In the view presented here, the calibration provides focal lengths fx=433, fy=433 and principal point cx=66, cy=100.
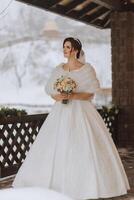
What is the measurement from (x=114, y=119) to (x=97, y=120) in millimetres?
3237

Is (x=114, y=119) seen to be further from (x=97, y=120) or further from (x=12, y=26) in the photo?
(x=12, y=26)

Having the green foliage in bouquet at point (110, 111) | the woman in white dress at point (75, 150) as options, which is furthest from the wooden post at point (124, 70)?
the woman in white dress at point (75, 150)

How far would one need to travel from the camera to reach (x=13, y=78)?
1465 cm

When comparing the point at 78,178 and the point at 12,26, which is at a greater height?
the point at 12,26

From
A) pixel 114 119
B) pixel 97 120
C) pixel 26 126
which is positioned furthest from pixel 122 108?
pixel 97 120

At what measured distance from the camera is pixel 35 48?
602 inches

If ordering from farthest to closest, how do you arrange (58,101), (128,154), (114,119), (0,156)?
(114,119)
(128,154)
(0,156)
(58,101)

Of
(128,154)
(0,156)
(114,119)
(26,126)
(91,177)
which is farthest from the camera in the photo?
(114,119)

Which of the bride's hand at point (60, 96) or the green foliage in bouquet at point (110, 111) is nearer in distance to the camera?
the bride's hand at point (60, 96)

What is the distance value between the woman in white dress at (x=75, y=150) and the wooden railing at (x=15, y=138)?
1030 mm

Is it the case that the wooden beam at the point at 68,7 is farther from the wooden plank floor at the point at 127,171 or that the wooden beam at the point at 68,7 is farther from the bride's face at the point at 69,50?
the bride's face at the point at 69,50

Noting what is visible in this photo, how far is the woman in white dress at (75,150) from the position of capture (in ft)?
11.9

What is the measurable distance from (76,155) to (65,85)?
601mm

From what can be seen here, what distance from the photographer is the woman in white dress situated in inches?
143
